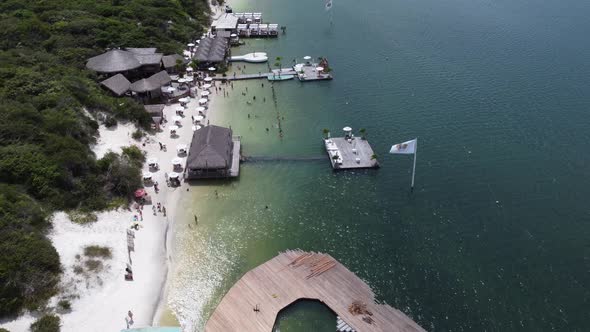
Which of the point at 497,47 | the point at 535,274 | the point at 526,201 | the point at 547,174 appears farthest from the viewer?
the point at 497,47

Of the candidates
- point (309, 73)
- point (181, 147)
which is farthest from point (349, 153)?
point (309, 73)

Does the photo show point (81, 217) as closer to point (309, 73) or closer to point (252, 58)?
A: point (309, 73)

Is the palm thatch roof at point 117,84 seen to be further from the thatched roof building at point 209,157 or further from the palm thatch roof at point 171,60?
the thatched roof building at point 209,157

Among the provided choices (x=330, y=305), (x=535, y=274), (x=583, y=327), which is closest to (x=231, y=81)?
(x=330, y=305)

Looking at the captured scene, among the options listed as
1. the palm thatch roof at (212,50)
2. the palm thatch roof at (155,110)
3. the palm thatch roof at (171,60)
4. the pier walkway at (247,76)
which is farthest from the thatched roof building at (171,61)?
the palm thatch roof at (155,110)

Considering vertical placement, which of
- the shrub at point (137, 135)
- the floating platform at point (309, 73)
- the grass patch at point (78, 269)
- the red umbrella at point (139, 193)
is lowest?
the grass patch at point (78, 269)

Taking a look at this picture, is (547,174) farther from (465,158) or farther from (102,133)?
(102,133)
